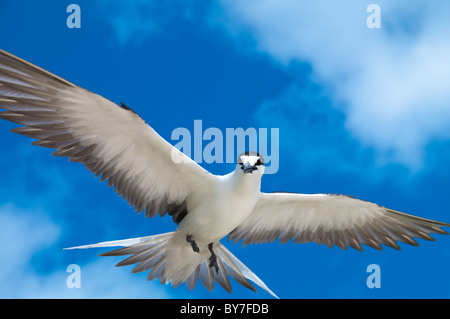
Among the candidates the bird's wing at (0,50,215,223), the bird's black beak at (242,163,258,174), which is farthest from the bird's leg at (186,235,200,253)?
the bird's black beak at (242,163,258,174)

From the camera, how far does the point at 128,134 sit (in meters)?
5.94

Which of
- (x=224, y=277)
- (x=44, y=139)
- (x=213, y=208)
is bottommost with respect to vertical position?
(x=224, y=277)

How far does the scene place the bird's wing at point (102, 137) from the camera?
562 cm

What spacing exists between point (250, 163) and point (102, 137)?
1509mm

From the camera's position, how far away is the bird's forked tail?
6.46 m

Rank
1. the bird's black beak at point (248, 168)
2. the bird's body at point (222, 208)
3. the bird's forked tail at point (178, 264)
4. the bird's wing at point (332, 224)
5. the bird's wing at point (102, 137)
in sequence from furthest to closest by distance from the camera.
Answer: the bird's wing at point (332, 224), the bird's forked tail at point (178, 264), the bird's body at point (222, 208), the bird's black beak at point (248, 168), the bird's wing at point (102, 137)

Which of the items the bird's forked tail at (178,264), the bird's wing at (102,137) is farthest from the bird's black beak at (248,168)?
the bird's forked tail at (178,264)

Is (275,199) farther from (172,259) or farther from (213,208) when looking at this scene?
(172,259)

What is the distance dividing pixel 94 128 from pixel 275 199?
2.23 m

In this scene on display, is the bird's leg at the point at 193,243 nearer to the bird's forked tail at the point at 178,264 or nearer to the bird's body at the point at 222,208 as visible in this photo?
the bird's body at the point at 222,208

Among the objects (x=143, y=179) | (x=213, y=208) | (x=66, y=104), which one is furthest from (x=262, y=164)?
(x=66, y=104)

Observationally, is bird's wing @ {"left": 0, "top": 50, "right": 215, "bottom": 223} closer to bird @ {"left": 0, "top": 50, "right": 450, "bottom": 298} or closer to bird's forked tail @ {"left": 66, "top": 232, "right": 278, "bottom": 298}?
bird @ {"left": 0, "top": 50, "right": 450, "bottom": 298}

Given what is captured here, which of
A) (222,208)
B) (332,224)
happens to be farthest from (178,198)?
(332,224)

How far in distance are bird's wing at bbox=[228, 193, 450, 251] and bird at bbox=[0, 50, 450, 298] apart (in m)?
0.01
